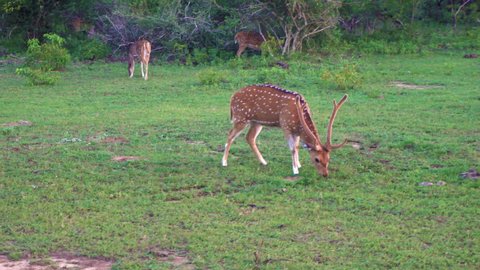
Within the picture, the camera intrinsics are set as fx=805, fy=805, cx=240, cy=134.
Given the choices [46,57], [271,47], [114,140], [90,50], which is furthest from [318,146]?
[90,50]

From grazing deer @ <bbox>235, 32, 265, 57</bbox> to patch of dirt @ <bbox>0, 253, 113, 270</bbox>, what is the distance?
15.1 meters

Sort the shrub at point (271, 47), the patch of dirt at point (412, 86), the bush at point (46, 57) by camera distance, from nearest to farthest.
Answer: the patch of dirt at point (412, 86), the bush at point (46, 57), the shrub at point (271, 47)

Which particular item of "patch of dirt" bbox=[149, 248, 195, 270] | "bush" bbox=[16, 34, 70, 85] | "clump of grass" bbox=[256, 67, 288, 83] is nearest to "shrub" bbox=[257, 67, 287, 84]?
"clump of grass" bbox=[256, 67, 288, 83]

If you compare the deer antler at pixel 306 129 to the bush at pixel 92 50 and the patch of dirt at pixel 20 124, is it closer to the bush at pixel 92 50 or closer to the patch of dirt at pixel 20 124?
the patch of dirt at pixel 20 124

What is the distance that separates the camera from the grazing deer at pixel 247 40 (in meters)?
21.6

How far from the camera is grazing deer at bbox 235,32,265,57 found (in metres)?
21.6

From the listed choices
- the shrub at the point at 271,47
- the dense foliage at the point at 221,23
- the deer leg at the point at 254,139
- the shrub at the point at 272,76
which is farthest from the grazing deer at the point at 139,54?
the deer leg at the point at 254,139

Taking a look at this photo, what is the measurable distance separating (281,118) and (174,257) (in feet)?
11.6

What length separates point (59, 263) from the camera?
270 inches

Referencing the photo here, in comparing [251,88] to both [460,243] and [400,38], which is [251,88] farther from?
[400,38]

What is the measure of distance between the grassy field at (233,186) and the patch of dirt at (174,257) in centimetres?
2

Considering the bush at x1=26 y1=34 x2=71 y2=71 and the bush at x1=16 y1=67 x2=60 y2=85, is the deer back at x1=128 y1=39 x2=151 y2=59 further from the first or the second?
the bush at x1=16 y1=67 x2=60 y2=85

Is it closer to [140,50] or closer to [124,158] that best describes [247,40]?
[140,50]

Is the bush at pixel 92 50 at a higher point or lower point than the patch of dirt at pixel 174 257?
higher
